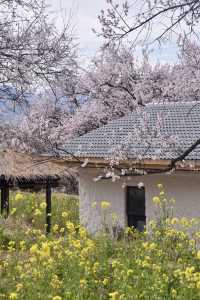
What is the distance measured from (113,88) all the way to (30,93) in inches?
632

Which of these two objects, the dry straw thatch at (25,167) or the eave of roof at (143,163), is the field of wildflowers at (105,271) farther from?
the dry straw thatch at (25,167)

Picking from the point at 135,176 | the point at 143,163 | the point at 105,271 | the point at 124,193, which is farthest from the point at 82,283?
the point at 124,193

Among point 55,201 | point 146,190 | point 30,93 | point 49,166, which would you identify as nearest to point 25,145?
point 55,201

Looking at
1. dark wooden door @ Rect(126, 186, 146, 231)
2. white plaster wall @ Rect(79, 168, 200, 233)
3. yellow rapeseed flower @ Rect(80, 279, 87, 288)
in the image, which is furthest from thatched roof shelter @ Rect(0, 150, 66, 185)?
yellow rapeseed flower @ Rect(80, 279, 87, 288)

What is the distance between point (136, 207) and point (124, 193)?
0.52m

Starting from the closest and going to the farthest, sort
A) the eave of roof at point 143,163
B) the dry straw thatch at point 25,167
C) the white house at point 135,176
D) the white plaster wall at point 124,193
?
the eave of roof at point 143,163 < the white house at point 135,176 < the white plaster wall at point 124,193 < the dry straw thatch at point 25,167

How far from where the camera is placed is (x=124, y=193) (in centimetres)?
1466

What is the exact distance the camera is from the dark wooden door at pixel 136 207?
1473cm

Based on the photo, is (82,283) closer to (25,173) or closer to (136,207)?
(136,207)

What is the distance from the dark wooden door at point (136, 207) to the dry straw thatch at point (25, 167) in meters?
2.32

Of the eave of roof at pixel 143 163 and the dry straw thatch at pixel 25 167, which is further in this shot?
the dry straw thatch at pixel 25 167

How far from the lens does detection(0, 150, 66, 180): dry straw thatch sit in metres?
15.1

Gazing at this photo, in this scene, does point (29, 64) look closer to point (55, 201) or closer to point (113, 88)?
point (55, 201)

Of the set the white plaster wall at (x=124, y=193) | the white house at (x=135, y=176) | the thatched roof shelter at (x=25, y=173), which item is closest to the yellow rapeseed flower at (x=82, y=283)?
the white house at (x=135, y=176)
